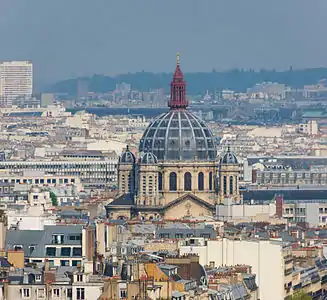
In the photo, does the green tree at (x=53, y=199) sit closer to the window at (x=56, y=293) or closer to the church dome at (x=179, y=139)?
the church dome at (x=179, y=139)

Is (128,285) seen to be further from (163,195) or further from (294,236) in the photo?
(163,195)

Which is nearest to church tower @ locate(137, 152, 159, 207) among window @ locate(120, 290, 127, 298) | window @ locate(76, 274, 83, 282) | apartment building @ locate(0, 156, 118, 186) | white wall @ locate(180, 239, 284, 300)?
apartment building @ locate(0, 156, 118, 186)

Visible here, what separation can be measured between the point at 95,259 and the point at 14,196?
4443 cm

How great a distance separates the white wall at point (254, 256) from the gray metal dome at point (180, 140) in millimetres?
38810

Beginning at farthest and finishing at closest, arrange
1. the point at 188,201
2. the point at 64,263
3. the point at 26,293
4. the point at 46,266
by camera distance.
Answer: the point at 188,201, the point at 64,263, the point at 46,266, the point at 26,293

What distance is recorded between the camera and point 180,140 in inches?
4370

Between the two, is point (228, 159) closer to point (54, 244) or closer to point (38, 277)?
point (54, 244)

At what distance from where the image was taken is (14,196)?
106625 millimetres

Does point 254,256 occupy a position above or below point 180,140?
below

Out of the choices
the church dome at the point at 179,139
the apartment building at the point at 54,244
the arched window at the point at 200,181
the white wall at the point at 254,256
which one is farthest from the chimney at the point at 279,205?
the apartment building at the point at 54,244

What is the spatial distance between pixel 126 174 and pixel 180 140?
238 centimetres

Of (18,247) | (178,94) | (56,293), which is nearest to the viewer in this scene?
(56,293)

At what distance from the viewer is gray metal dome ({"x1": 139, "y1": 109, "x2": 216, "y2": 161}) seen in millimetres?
110562

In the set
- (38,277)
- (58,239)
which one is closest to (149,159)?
(58,239)
